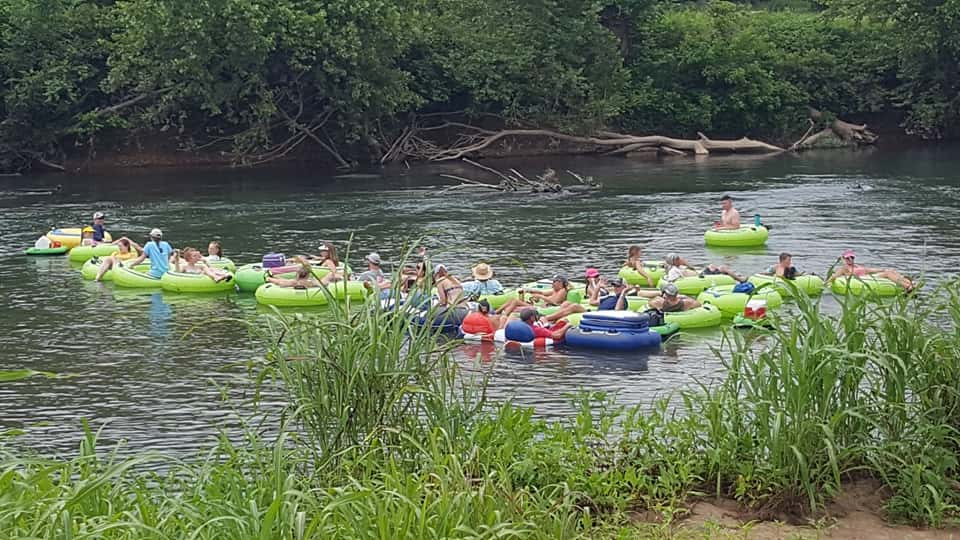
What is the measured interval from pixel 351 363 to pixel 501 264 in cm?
1441

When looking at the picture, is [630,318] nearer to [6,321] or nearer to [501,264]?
[501,264]

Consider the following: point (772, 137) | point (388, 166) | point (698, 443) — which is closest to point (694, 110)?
point (772, 137)

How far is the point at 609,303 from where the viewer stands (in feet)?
52.4

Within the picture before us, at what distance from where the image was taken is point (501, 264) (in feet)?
68.4

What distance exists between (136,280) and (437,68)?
877 inches

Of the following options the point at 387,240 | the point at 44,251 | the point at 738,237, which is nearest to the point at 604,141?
the point at 387,240

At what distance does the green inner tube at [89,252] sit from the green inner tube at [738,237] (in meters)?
10.5

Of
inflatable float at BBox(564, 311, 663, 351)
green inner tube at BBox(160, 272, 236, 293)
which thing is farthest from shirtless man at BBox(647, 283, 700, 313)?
green inner tube at BBox(160, 272, 236, 293)

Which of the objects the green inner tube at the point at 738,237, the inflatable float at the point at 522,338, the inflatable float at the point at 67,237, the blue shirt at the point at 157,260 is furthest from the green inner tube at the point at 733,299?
the inflatable float at the point at 67,237

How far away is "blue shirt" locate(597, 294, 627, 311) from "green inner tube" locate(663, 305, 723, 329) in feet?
2.12

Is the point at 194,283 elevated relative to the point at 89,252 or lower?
lower

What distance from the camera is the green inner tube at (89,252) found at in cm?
2228

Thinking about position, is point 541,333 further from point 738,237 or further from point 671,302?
point 738,237

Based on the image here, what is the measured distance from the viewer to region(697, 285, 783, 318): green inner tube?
16.2 meters
